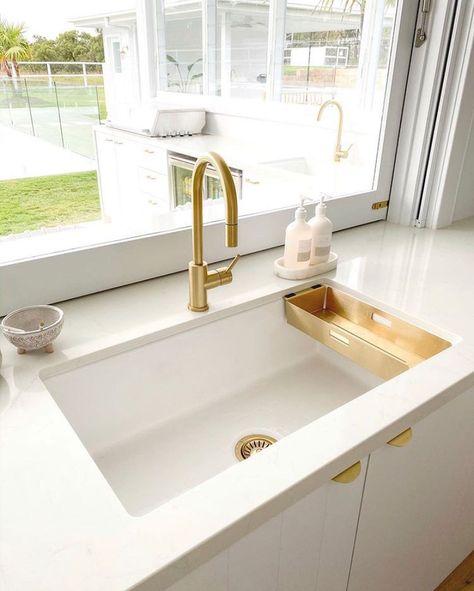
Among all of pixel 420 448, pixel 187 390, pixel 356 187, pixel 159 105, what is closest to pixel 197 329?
pixel 187 390

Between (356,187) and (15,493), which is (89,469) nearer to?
(15,493)

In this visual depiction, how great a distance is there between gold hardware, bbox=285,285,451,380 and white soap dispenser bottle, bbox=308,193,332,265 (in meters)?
0.08

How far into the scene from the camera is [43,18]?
948mm

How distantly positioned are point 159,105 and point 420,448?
5.80 ft

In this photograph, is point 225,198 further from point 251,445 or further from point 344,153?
point 344,153

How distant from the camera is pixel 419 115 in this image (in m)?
1.57

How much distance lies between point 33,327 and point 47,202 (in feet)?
1.05

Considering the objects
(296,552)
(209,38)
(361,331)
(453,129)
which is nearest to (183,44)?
(209,38)

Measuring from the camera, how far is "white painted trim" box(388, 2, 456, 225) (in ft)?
4.76

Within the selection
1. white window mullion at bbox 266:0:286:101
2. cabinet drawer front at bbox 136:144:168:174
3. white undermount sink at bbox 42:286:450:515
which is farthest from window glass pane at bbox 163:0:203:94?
white undermount sink at bbox 42:286:450:515

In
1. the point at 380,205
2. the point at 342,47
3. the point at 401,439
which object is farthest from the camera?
the point at 342,47

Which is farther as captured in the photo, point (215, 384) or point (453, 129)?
point (453, 129)

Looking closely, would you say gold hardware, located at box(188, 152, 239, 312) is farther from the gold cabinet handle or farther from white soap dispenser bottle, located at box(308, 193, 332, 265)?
the gold cabinet handle

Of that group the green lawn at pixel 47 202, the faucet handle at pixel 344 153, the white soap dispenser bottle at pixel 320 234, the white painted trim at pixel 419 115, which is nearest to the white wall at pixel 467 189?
the white painted trim at pixel 419 115
